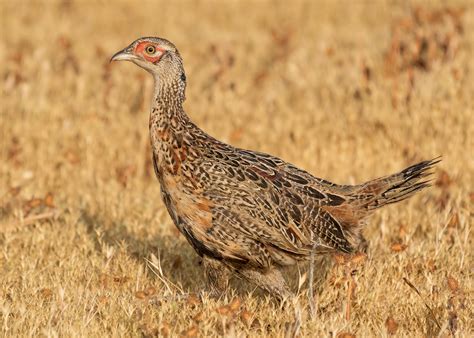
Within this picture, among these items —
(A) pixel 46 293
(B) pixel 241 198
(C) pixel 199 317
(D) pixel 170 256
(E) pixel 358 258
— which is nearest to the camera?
(C) pixel 199 317

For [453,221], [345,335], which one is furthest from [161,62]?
[453,221]

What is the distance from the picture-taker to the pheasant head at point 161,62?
19.7 feet

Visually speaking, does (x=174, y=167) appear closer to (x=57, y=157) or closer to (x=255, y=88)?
(x=57, y=157)

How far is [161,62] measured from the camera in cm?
607

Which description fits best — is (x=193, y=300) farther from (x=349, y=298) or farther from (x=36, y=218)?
(x=36, y=218)

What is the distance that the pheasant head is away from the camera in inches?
237

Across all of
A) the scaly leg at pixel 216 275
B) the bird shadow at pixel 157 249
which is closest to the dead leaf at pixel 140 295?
the scaly leg at pixel 216 275

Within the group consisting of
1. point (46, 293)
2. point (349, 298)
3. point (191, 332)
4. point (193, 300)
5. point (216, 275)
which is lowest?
point (46, 293)

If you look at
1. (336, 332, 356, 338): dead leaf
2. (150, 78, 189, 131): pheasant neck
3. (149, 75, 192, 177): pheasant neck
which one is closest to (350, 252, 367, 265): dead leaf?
(336, 332, 356, 338): dead leaf

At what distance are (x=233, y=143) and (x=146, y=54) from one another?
3478 mm

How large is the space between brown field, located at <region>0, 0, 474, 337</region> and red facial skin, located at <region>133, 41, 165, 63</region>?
1257 millimetres

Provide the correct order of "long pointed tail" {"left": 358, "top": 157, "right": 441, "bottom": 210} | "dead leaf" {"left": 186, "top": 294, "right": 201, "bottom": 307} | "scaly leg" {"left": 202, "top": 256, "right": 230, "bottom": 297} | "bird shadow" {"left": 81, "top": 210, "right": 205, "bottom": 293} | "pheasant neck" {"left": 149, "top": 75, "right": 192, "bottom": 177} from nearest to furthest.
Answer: "dead leaf" {"left": 186, "top": 294, "right": 201, "bottom": 307}
"pheasant neck" {"left": 149, "top": 75, "right": 192, "bottom": 177}
"scaly leg" {"left": 202, "top": 256, "right": 230, "bottom": 297}
"long pointed tail" {"left": 358, "top": 157, "right": 441, "bottom": 210}
"bird shadow" {"left": 81, "top": 210, "right": 205, "bottom": 293}

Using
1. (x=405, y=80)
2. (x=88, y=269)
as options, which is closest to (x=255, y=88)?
(x=405, y=80)

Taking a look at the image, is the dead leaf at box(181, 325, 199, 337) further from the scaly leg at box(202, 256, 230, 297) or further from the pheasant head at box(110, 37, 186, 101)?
the pheasant head at box(110, 37, 186, 101)
